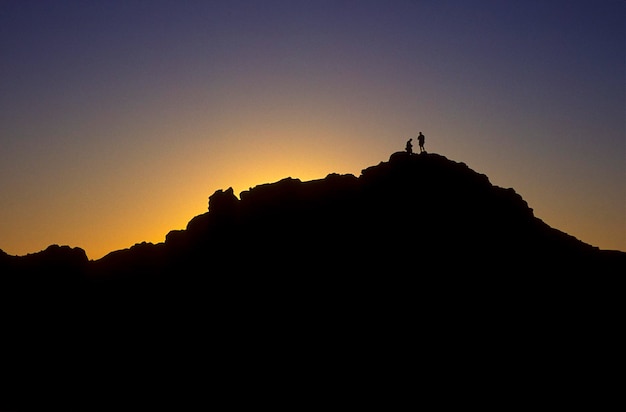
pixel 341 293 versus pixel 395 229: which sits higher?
pixel 395 229

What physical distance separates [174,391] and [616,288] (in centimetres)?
7086

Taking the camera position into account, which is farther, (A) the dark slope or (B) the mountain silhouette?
(A) the dark slope

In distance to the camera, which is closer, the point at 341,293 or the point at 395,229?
the point at 341,293

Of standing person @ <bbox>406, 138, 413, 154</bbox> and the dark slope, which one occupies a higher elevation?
standing person @ <bbox>406, 138, 413, 154</bbox>

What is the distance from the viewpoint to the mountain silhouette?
68.5 metres

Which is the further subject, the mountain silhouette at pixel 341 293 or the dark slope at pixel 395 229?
the dark slope at pixel 395 229

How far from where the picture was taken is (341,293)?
244 ft

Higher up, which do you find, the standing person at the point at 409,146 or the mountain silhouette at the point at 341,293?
the standing person at the point at 409,146

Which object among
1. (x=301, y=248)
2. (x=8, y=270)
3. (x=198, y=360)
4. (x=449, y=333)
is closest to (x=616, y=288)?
(x=449, y=333)

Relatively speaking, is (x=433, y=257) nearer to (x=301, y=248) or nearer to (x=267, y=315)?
(x=301, y=248)

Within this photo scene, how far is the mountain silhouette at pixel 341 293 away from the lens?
68500mm

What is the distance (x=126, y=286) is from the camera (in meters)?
93.9

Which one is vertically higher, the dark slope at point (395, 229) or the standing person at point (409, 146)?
the standing person at point (409, 146)

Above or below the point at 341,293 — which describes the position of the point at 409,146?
above
